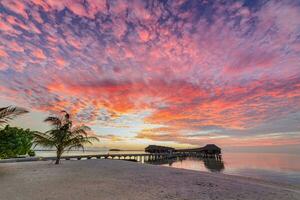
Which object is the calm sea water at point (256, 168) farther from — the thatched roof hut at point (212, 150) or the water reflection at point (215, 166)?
the thatched roof hut at point (212, 150)

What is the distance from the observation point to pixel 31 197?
6219 mm

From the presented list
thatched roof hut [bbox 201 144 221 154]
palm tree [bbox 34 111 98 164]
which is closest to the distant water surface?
palm tree [bbox 34 111 98 164]

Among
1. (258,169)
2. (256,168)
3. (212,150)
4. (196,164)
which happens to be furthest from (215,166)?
(212,150)

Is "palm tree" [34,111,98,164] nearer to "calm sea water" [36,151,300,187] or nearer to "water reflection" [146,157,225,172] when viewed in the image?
"calm sea water" [36,151,300,187]

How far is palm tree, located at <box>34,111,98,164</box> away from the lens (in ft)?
61.6

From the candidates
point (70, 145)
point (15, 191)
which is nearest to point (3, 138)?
point (70, 145)

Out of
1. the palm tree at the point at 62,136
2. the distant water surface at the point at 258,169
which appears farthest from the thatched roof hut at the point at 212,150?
the palm tree at the point at 62,136

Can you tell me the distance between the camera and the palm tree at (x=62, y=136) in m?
18.8

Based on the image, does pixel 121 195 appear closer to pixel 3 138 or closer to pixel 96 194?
pixel 96 194

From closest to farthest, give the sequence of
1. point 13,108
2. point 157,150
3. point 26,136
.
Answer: point 13,108 → point 26,136 → point 157,150

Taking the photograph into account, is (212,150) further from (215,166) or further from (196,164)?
(215,166)

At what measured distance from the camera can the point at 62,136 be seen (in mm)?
18969

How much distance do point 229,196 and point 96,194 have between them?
15.4ft

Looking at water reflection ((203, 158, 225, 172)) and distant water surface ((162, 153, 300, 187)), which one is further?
water reflection ((203, 158, 225, 172))
